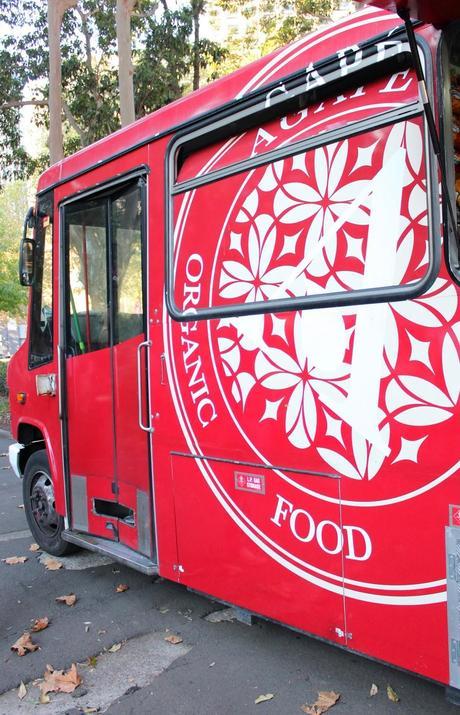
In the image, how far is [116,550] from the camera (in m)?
4.15

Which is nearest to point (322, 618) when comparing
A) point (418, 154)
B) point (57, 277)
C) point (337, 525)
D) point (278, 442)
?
point (337, 525)

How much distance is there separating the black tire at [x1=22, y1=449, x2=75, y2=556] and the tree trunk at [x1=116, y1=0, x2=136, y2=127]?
7.67 metres

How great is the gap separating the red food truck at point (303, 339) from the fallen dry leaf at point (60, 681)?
673 millimetres

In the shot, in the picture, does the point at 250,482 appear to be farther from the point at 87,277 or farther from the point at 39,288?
the point at 39,288

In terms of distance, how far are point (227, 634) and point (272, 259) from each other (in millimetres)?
2198

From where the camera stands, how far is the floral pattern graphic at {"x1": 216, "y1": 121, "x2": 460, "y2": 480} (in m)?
2.47

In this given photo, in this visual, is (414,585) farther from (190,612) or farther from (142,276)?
(142,276)

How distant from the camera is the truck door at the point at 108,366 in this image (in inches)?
156

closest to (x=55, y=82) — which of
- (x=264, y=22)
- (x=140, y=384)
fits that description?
(x=264, y=22)

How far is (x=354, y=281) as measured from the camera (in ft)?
8.80

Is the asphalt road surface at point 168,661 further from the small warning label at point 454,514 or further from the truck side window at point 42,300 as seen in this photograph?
the truck side window at point 42,300

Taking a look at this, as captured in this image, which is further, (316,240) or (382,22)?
(316,240)

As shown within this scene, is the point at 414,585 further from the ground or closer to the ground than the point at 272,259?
closer to the ground

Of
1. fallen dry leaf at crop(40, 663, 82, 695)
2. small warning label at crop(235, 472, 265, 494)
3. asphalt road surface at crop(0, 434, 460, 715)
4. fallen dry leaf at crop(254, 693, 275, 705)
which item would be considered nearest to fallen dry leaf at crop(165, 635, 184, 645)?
asphalt road surface at crop(0, 434, 460, 715)
